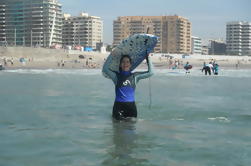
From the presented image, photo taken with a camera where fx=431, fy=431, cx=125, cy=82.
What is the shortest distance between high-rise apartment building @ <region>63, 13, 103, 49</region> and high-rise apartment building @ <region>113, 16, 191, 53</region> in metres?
8.97

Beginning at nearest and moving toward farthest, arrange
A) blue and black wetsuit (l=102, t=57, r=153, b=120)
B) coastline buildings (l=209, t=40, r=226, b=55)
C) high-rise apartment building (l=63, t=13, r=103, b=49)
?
1. blue and black wetsuit (l=102, t=57, r=153, b=120)
2. high-rise apartment building (l=63, t=13, r=103, b=49)
3. coastline buildings (l=209, t=40, r=226, b=55)

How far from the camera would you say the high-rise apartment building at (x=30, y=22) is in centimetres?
13350

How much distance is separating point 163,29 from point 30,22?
165 ft

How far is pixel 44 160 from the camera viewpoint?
523 cm

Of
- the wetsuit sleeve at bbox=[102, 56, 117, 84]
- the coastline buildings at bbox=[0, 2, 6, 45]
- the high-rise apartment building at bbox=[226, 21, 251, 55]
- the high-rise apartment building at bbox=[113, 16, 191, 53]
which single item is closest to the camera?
the wetsuit sleeve at bbox=[102, 56, 117, 84]

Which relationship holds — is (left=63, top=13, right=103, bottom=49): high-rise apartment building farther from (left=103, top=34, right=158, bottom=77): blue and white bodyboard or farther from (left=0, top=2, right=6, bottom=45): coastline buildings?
(left=103, top=34, right=158, bottom=77): blue and white bodyboard

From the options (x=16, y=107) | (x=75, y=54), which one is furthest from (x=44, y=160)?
(x=75, y=54)

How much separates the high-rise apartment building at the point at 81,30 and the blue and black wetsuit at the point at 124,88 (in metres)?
151

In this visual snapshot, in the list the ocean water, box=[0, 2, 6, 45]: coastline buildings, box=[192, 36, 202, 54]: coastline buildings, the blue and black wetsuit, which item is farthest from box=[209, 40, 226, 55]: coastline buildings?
the blue and black wetsuit

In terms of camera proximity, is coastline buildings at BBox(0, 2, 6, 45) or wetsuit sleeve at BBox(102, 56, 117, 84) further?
coastline buildings at BBox(0, 2, 6, 45)

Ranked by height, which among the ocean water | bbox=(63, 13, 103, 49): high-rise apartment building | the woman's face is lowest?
the ocean water

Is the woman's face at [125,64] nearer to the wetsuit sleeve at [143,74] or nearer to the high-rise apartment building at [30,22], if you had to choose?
the wetsuit sleeve at [143,74]

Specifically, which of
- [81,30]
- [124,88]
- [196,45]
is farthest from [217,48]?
[124,88]

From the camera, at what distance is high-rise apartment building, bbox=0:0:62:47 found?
133500mm
